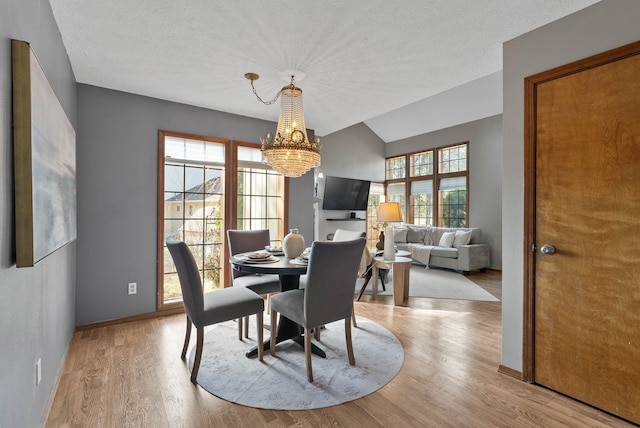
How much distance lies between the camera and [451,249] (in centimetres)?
611

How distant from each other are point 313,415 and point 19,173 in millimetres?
1870

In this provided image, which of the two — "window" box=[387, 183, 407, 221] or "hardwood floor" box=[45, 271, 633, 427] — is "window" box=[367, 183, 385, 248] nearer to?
"window" box=[387, 183, 407, 221]

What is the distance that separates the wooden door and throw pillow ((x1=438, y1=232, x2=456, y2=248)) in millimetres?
4320

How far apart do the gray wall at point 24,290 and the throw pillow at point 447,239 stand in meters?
6.06

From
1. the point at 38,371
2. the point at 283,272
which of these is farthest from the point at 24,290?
the point at 283,272

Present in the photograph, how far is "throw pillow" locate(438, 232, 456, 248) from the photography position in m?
6.30

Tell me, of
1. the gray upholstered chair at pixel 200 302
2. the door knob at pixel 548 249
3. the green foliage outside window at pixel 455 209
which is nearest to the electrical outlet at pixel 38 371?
the gray upholstered chair at pixel 200 302

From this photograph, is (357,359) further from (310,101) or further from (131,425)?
(310,101)

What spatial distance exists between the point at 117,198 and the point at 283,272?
2.21 m

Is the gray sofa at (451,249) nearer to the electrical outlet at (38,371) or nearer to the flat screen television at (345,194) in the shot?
the flat screen television at (345,194)

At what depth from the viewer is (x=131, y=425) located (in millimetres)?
1728

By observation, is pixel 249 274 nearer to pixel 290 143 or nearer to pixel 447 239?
pixel 290 143

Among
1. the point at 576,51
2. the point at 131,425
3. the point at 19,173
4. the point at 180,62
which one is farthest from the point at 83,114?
the point at 576,51

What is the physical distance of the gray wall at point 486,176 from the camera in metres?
6.15
